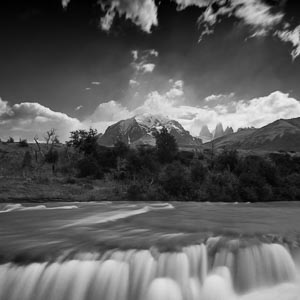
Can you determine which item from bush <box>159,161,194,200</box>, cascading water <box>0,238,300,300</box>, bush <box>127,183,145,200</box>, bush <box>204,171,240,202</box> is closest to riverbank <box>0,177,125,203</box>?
bush <box>127,183,145,200</box>

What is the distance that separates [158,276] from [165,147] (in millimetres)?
43431

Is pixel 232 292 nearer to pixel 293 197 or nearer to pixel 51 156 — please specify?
pixel 293 197

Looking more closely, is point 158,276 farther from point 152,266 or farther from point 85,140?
point 85,140

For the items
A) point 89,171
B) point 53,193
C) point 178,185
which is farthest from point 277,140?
point 53,193

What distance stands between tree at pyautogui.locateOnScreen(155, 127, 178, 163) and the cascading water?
40842 mm

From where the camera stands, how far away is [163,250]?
6949 millimetres

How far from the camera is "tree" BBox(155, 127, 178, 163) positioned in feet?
157

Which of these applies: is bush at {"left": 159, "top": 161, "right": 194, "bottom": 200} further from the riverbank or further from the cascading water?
the cascading water

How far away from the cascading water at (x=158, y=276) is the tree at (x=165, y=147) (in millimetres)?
40842

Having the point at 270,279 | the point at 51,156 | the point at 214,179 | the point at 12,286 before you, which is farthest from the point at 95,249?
the point at 51,156

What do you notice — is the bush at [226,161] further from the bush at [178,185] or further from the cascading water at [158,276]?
the cascading water at [158,276]

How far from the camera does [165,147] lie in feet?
162

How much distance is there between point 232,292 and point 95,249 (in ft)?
12.4

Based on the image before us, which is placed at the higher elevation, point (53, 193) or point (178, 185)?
point (178, 185)
